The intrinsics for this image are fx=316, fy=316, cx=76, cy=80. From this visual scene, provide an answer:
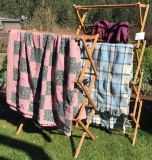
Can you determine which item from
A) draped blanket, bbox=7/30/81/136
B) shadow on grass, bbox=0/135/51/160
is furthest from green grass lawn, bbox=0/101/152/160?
draped blanket, bbox=7/30/81/136

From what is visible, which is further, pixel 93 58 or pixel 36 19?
pixel 36 19

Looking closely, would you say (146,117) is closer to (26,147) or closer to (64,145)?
(64,145)

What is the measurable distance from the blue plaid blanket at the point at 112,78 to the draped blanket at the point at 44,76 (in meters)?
0.36

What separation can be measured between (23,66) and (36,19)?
15903 millimetres

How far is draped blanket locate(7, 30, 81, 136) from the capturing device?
363 centimetres

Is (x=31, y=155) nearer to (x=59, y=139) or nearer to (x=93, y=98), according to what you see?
(x=59, y=139)

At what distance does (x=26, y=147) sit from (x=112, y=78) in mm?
1486

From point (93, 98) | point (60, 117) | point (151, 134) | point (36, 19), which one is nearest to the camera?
point (60, 117)

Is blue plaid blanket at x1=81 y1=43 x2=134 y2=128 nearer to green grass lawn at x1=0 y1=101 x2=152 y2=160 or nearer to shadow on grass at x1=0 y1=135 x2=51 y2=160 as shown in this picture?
green grass lawn at x1=0 y1=101 x2=152 y2=160

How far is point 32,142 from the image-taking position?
435 cm

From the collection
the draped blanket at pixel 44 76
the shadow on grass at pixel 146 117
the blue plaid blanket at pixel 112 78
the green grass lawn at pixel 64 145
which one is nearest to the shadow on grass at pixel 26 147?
the green grass lawn at pixel 64 145

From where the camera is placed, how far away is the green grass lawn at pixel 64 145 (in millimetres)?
3996

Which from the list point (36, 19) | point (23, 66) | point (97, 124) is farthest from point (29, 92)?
point (36, 19)

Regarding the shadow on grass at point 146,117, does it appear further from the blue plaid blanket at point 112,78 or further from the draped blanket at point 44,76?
the draped blanket at point 44,76
